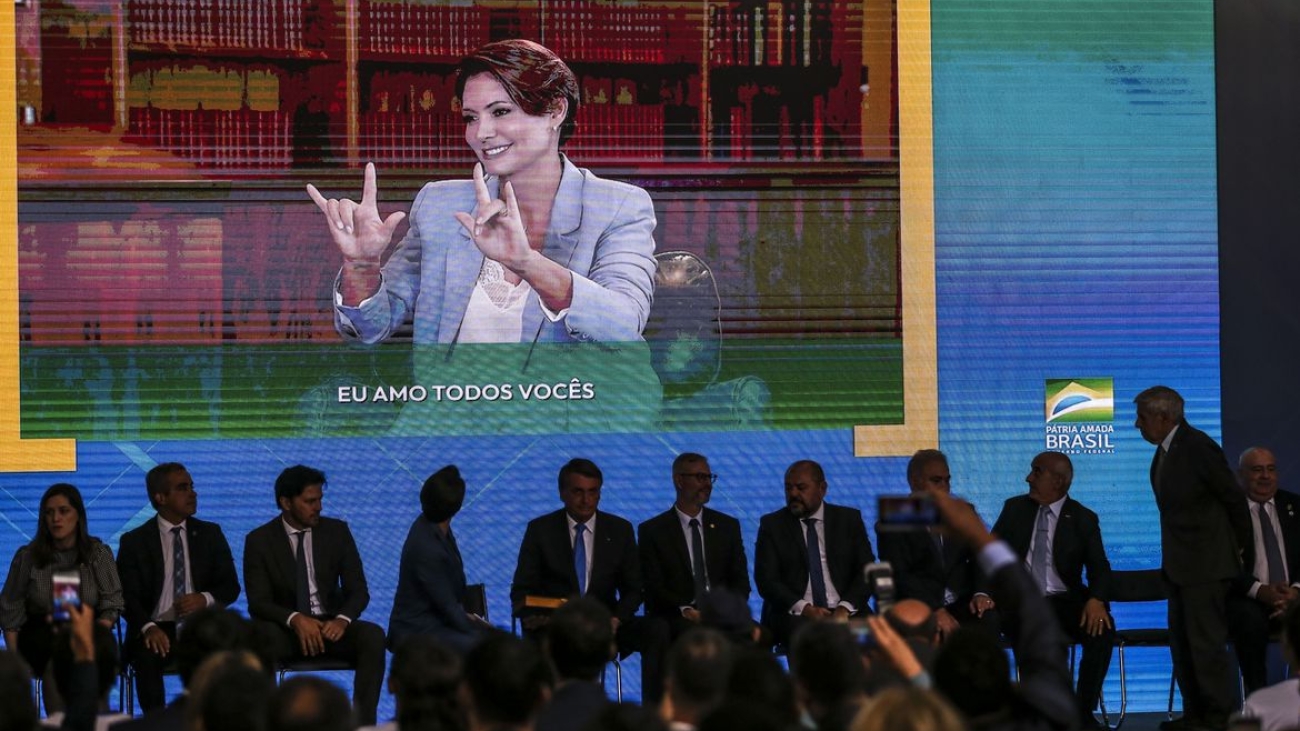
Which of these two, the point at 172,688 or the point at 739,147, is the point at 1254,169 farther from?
the point at 172,688

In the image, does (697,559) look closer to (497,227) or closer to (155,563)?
(497,227)

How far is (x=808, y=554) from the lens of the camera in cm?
743

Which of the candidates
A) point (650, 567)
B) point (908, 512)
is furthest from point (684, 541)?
point (908, 512)

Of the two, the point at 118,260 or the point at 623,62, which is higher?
the point at 623,62

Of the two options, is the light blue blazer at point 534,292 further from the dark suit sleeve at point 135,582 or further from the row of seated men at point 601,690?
the row of seated men at point 601,690

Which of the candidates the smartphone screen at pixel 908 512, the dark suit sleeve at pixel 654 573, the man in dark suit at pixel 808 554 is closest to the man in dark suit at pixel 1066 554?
the man in dark suit at pixel 808 554

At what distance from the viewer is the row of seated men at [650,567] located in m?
7.06

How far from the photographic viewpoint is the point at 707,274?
809 cm

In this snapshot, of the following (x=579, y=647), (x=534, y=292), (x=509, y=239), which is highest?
(x=509, y=239)

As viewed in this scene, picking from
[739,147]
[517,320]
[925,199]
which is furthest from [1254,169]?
[517,320]

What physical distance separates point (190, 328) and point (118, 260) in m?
0.46

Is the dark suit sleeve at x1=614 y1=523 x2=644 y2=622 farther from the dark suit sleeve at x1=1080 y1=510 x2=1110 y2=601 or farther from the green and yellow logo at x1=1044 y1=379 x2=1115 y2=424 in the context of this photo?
the green and yellow logo at x1=1044 y1=379 x2=1115 y2=424

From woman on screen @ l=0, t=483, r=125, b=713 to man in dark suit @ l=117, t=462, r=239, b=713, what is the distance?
10cm

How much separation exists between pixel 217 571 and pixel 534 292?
1.94 m
